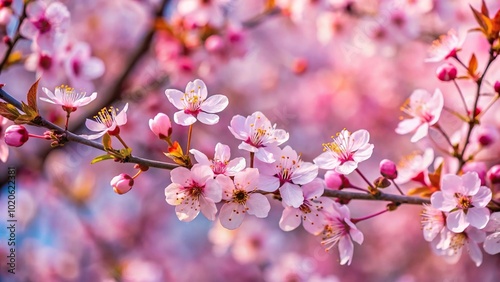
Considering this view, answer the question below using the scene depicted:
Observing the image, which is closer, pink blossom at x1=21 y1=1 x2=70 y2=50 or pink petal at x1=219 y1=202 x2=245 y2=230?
pink petal at x1=219 y1=202 x2=245 y2=230

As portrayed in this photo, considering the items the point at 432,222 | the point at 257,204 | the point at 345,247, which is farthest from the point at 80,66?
the point at 432,222

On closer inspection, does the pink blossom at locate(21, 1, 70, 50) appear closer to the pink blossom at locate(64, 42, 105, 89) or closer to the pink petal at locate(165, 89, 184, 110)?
the pink blossom at locate(64, 42, 105, 89)

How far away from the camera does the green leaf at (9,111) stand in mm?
1394

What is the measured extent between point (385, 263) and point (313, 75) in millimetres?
1787

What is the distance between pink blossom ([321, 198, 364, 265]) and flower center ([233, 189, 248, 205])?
0.79 feet

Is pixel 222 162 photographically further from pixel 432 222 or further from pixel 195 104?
pixel 432 222

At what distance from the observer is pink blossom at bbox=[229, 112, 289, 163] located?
1.46 m

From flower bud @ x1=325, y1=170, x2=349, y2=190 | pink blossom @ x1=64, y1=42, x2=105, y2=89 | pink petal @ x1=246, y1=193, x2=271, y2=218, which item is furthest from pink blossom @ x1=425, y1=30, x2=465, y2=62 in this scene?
pink blossom @ x1=64, y1=42, x2=105, y2=89

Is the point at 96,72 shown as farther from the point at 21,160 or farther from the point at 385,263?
the point at 385,263

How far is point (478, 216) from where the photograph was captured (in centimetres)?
146

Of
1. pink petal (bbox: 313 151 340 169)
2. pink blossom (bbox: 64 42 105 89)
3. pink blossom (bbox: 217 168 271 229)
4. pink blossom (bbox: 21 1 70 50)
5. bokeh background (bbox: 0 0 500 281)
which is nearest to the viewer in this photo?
pink blossom (bbox: 217 168 271 229)

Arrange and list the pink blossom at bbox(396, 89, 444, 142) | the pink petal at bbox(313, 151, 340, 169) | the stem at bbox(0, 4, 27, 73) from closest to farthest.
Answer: the pink petal at bbox(313, 151, 340, 169)
the pink blossom at bbox(396, 89, 444, 142)
the stem at bbox(0, 4, 27, 73)

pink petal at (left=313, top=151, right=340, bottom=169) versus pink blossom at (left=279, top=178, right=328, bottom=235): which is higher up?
pink petal at (left=313, top=151, right=340, bottom=169)

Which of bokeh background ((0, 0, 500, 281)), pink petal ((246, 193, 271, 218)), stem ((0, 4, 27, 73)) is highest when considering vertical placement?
stem ((0, 4, 27, 73))
